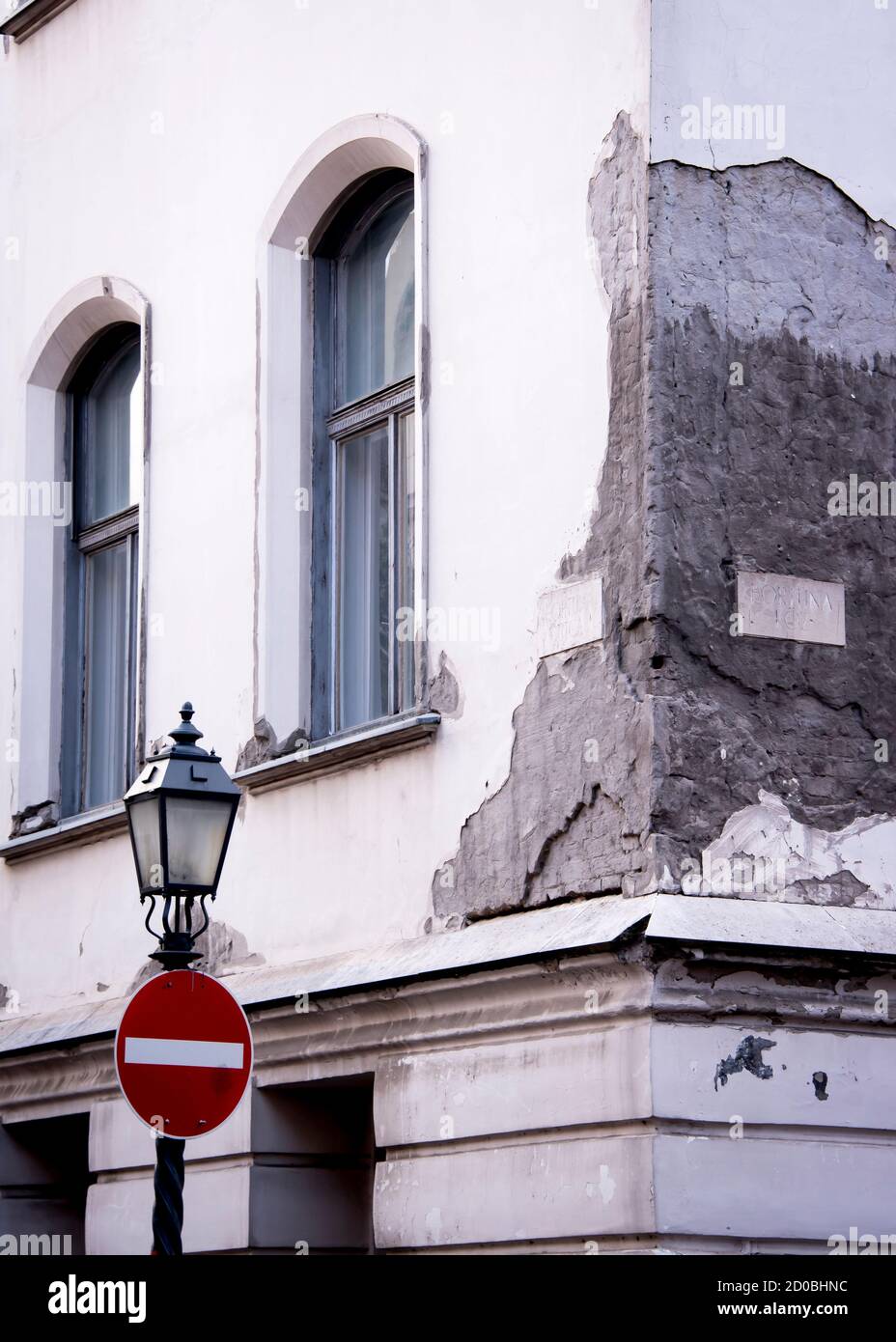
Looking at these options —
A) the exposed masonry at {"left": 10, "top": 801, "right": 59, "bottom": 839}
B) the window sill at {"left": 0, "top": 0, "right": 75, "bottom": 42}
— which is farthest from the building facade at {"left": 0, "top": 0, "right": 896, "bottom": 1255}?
the window sill at {"left": 0, "top": 0, "right": 75, "bottom": 42}

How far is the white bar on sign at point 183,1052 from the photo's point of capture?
8289 mm

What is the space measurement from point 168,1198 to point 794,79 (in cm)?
500

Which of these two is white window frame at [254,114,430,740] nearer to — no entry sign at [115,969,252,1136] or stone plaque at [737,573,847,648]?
stone plaque at [737,573,847,648]

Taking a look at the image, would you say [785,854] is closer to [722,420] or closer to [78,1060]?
[722,420]

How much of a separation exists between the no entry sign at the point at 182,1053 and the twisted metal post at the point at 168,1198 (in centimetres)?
7

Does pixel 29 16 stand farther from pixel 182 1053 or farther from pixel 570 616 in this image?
pixel 182 1053

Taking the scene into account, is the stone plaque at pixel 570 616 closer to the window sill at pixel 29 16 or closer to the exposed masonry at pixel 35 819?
the exposed masonry at pixel 35 819

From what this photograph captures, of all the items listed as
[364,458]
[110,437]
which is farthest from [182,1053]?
[110,437]

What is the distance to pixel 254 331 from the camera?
38.2 ft

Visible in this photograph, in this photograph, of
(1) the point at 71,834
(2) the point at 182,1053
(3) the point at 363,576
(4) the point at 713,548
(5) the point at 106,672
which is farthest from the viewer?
(5) the point at 106,672

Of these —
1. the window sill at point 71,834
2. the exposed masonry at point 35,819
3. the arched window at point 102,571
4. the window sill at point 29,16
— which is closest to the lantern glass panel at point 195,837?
the window sill at point 71,834

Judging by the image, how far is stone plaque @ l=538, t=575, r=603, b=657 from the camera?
9133 mm

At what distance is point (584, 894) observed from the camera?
8.97 meters
